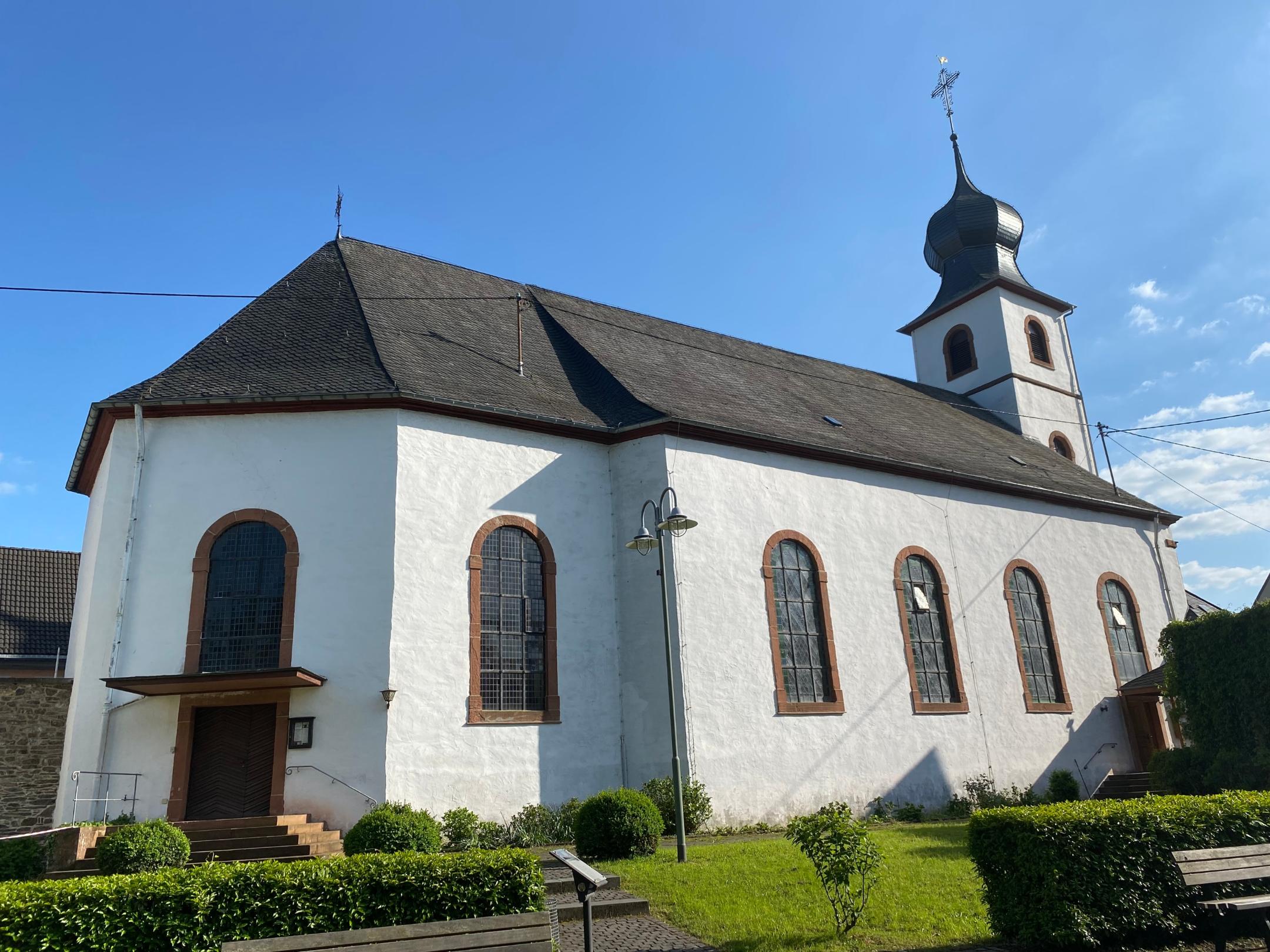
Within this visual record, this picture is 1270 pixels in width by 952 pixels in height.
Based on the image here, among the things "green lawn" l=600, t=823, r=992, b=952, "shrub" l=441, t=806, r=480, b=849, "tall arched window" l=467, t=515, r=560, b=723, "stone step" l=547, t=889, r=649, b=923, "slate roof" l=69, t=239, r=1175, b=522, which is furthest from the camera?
"slate roof" l=69, t=239, r=1175, b=522

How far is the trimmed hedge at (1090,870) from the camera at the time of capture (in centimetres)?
750

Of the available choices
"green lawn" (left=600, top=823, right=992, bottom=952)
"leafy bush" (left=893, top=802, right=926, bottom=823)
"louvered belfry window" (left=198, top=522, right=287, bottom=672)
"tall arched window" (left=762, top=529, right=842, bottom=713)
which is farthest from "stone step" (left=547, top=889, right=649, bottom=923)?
"leafy bush" (left=893, top=802, right=926, bottom=823)

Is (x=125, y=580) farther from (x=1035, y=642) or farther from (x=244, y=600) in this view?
(x=1035, y=642)

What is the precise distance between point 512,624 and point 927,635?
30.3ft

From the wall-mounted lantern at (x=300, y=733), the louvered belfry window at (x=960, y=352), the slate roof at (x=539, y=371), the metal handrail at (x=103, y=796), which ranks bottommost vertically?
the metal handrail at (x=103, y=796)

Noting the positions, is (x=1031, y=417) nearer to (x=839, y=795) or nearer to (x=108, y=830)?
(x=839, y=795)

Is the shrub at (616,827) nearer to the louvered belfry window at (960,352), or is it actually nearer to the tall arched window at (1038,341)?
the louvered belfry window at (960,352)

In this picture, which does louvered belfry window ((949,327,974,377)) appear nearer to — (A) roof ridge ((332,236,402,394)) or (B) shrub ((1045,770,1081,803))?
(B) shrub ((1045,770,1081,803))

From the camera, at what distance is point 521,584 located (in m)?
15.9

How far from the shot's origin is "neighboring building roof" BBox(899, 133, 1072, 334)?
105 feet

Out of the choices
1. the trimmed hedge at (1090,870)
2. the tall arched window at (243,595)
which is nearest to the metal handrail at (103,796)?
the tall arched window at (243,595)

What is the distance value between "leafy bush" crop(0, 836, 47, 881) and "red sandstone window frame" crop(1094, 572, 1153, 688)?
869 inches

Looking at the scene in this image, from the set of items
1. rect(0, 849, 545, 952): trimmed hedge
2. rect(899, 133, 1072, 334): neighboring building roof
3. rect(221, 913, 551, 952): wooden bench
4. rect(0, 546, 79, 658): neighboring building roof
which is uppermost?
rect(899, 133, 1072, 334): neighboring building roof

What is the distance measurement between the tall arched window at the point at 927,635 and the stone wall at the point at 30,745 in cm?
1707
